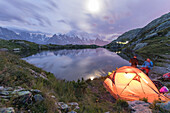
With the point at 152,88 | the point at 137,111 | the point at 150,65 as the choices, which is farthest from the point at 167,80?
the point at 137,111

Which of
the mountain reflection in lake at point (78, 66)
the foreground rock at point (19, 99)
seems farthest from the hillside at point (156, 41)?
the foreground rock at point (19, 99)

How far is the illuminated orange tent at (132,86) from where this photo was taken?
630 centimetres

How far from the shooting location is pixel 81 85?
8078 mm

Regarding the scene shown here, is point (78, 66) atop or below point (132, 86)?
below

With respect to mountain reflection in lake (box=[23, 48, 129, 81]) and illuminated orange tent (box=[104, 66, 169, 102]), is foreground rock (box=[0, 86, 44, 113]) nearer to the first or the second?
illuminated orange tent (box=[104, 66, 169, 102])

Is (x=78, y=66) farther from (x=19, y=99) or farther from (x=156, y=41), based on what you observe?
(x=156, y=41)

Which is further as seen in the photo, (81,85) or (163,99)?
(81,85)

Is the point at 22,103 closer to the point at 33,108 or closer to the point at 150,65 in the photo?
the point at 33,108

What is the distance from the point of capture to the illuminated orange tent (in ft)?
20.7

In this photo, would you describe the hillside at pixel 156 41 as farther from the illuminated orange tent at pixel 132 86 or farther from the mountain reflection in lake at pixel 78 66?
the illuminated orange tent at pixel 132 86

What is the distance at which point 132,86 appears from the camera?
6910 millimetres

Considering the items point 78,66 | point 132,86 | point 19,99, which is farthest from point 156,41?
point 19,99

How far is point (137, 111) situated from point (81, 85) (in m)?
5.18

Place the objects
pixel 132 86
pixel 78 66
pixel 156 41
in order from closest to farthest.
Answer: pixel 132 86 < pixel 78 66 < pixel 156 41
